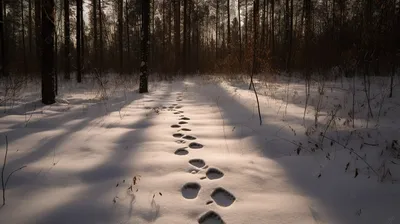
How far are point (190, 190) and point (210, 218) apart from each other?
297 millimetres

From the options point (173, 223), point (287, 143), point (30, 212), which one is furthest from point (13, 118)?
point (287, 143)

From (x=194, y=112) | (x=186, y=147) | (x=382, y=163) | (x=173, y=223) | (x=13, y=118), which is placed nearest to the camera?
(x=173, y=223)

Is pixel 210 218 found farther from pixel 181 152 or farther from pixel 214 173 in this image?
pixel 181 152

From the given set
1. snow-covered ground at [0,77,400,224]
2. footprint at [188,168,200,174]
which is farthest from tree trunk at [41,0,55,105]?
footprint at [188,168,200,174]

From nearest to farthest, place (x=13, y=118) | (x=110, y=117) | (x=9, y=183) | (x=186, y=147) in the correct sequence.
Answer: (x=9, y=183), (x=186, y=147), (x=13, y=118), (x=110, y=117)

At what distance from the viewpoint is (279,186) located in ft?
5.02

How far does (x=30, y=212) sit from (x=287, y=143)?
84.8 inches

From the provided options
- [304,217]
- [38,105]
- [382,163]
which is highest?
[38,105]

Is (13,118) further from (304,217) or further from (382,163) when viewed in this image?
(382,163)

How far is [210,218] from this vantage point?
3.89 ft

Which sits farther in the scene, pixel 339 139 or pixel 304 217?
pixel 339 139

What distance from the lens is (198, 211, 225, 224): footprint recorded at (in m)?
1.15

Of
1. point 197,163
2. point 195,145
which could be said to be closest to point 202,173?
point 197,163

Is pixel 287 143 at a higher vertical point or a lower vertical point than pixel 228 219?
higher
